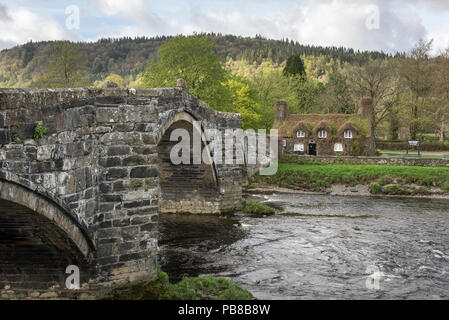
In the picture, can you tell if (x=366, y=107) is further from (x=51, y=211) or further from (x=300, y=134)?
(x=51, y=211)

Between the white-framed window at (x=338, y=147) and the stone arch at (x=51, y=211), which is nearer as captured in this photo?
the stone arch at (x=51, y=211)

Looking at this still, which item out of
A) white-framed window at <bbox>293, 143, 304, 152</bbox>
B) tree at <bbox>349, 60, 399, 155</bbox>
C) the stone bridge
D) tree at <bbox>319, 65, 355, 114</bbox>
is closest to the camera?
the stone bridge

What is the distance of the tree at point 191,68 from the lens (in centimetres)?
3338

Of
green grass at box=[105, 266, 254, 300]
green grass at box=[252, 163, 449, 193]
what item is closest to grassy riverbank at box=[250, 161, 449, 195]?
green grass at box=[252, 163, 449, 193]

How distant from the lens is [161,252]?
1727cm

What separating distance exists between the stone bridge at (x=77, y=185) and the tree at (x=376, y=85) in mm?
37506

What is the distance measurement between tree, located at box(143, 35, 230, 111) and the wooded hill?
46.5m

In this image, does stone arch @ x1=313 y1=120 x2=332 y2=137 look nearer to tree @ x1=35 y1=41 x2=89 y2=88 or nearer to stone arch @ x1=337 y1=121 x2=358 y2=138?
stone arch @ x1=337 y1=121 x2=358 y2=138

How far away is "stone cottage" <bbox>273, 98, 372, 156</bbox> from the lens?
149 feet

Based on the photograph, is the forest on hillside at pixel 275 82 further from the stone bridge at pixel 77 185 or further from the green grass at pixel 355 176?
the green grass at pixel 355 176

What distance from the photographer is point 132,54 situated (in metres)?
138

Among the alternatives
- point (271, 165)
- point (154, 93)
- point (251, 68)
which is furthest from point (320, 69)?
point (154, 93)

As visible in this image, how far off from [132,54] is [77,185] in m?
135

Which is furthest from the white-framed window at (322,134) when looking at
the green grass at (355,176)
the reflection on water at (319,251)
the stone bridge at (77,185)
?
the stone bridge at (77,185)
